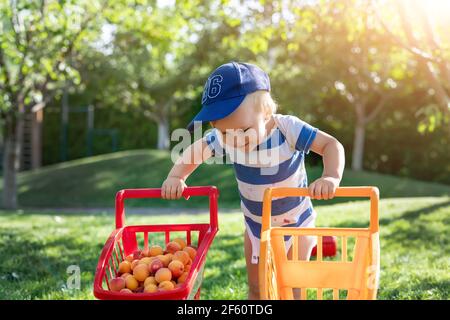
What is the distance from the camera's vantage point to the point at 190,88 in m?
21.5

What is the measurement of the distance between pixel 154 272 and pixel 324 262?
618 millimetres

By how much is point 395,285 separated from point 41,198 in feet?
35.2

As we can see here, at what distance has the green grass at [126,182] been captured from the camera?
42.1 feet

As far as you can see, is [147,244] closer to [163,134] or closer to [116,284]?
[116,284]

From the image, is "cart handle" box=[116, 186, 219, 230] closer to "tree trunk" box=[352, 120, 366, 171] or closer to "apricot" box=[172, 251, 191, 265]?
"apricot" box=[172, 251, 191, 265]

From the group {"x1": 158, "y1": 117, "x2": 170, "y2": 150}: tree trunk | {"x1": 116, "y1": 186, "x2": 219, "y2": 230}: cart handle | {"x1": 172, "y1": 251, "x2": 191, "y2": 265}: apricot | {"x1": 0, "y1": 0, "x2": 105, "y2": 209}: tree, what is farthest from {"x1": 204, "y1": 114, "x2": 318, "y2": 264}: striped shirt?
{"x1": 158, "y1": 117, "x2": 170, "y2": 150}: tree trunk

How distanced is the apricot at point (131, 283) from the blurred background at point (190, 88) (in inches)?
70.6

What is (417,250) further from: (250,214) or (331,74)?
(331,74)

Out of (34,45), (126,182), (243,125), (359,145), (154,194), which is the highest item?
(34,45)

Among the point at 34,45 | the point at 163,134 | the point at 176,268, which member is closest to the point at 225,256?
the point at 176,268

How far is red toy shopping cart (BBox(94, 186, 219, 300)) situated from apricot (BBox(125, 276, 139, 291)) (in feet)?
0.23

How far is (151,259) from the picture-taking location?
2.29 m

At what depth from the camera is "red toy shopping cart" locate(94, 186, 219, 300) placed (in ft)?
6.27

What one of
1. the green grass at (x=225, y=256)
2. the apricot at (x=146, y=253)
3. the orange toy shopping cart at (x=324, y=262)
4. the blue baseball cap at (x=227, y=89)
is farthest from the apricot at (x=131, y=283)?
the green grass at (x=225, y=256)
